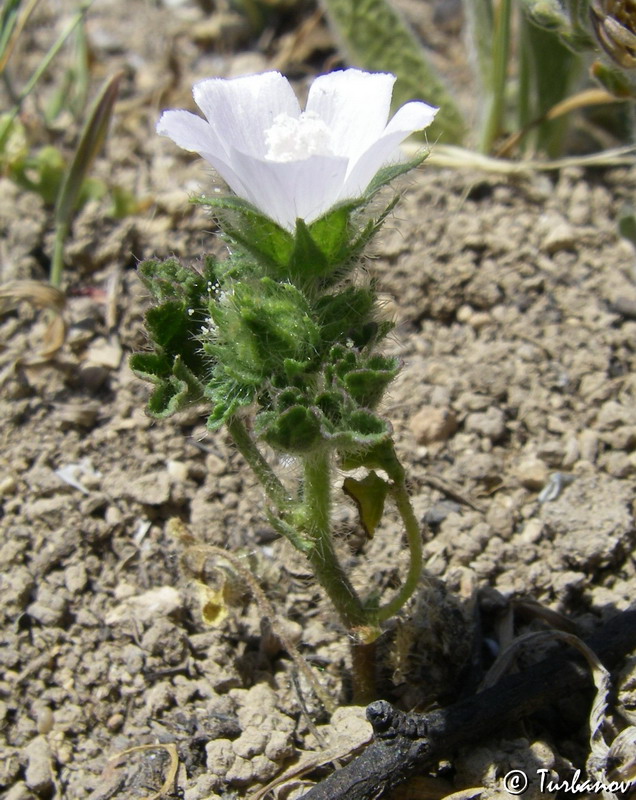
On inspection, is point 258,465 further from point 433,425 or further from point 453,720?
point 433,425

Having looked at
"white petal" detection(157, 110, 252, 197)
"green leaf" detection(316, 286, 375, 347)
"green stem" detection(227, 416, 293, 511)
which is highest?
"white petal" detection(157, 110, 252, 197)

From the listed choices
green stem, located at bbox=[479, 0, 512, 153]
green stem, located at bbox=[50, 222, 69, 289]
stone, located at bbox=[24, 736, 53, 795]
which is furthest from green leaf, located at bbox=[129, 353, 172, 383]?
green stem, located at bbox=[479, 0, 512, 153]

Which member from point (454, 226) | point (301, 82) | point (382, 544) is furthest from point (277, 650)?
point (301, 82)

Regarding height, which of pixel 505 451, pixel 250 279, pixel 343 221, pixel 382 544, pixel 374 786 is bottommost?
pixel 374 786

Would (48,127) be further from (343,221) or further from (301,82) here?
(343,221)

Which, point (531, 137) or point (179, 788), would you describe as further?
point (531, 137)

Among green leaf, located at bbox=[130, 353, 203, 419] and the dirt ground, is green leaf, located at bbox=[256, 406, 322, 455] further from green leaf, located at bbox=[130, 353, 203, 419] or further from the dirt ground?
the dirt ground
